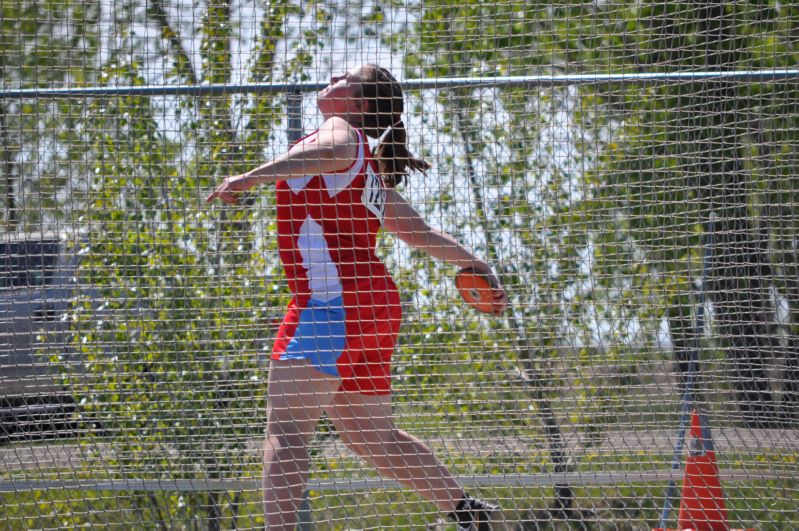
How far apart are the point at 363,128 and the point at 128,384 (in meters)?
1.61

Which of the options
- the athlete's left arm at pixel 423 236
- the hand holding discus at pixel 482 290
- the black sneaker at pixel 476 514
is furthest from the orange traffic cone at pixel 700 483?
the athlete's left arm at pixel 423 236

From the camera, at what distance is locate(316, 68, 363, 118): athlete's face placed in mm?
2910

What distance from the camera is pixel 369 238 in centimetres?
294

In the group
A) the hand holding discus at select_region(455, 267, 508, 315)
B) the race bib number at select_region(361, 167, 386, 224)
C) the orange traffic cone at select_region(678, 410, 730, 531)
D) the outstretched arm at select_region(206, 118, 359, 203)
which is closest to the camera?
the outstretched arm at select_region(206, 118, 359, 203)

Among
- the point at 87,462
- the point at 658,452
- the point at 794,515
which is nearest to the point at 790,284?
the point at 658,452

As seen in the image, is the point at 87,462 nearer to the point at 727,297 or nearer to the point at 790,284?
the point at 727,297

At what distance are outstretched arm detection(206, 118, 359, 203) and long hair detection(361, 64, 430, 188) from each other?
0.66 ft

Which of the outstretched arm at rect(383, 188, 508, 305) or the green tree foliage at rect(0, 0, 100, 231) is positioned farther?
the green tree foliage at rect(0, 0, 100, 231)

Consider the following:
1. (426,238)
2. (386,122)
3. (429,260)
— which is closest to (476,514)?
(426,238)

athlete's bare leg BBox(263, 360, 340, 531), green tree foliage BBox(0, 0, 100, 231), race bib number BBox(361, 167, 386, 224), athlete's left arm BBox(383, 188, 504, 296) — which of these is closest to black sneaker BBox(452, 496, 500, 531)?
athlete's bare leg BBox(263, 360, 340, 531)

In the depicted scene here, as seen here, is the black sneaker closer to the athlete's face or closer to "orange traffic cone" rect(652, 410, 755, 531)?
"orange traffic cone" rect(652, 410, 755, 531)

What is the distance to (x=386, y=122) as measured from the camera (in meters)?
3.04

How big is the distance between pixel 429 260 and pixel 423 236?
82 centimetres

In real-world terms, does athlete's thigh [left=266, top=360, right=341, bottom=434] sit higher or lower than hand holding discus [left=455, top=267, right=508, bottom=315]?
lower
